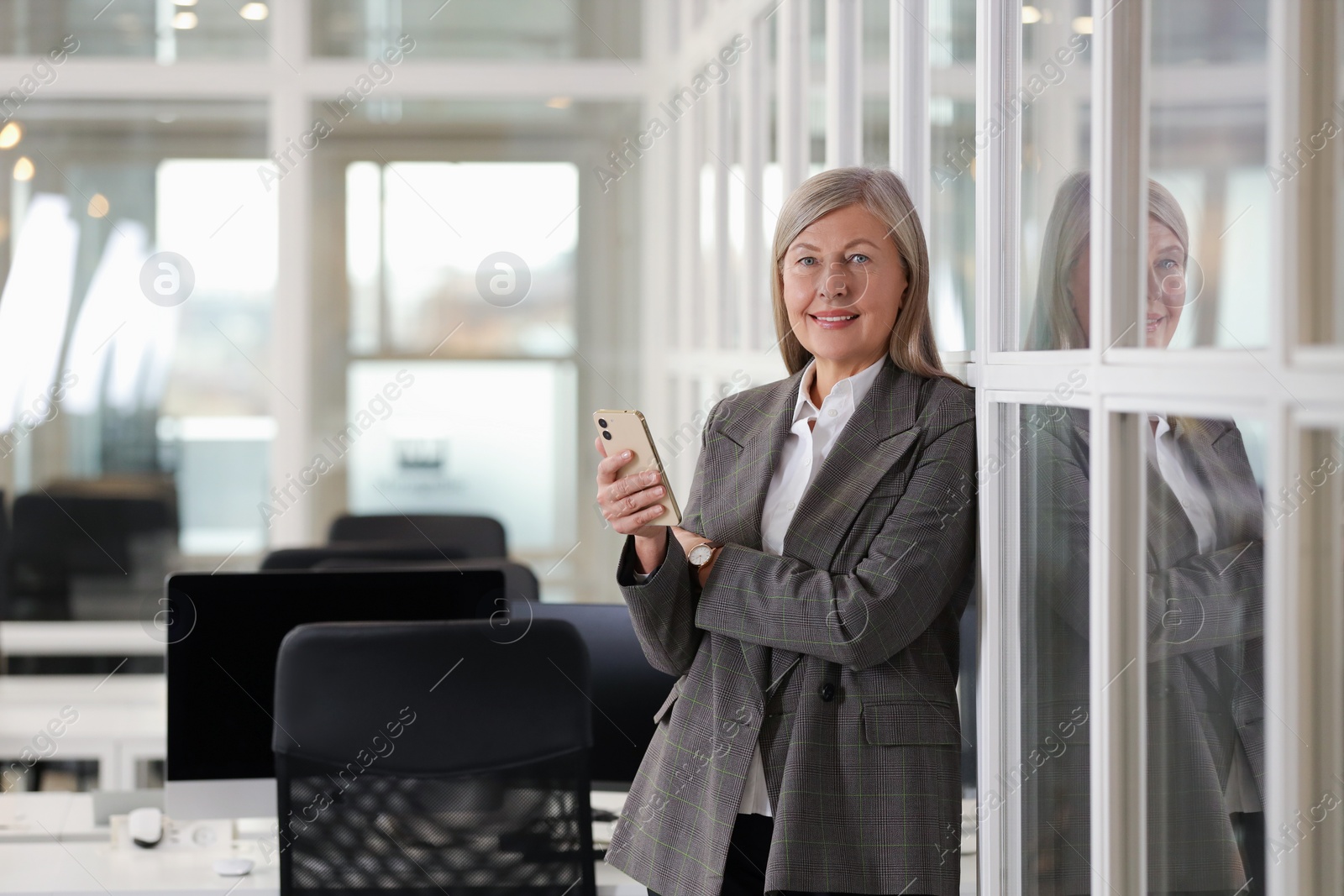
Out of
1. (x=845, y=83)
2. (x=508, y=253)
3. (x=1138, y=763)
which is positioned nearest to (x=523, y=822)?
(x=1138, y=763)

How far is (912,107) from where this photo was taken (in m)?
1.68

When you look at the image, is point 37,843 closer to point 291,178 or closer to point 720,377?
point 720,377

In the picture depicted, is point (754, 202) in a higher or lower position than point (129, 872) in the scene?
higher

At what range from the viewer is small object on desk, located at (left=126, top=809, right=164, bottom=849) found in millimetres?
1938

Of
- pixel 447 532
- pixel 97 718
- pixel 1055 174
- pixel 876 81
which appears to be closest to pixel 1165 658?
pixel 1055 174

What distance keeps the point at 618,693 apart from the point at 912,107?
3.23ft

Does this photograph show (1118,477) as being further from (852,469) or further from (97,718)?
(97,718)

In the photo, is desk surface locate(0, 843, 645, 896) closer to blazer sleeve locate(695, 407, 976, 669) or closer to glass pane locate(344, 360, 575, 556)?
blazer sleeve locate(695, 407, 976, 669)

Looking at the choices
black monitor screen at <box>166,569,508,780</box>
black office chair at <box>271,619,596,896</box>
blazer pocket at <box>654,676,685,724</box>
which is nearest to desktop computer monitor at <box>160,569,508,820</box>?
black monitor screen at <box>166,569,508,780</box>

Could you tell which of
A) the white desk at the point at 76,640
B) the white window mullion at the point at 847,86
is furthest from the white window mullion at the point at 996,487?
the white desk at the point at 76,640

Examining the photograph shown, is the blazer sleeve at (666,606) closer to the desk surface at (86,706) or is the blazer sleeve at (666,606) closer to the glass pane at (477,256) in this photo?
the desk surface at (86,706)

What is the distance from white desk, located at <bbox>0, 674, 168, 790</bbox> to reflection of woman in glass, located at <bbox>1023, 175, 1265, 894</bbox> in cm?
186

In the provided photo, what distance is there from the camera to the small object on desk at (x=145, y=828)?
194 cm

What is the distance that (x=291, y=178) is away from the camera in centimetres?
421
